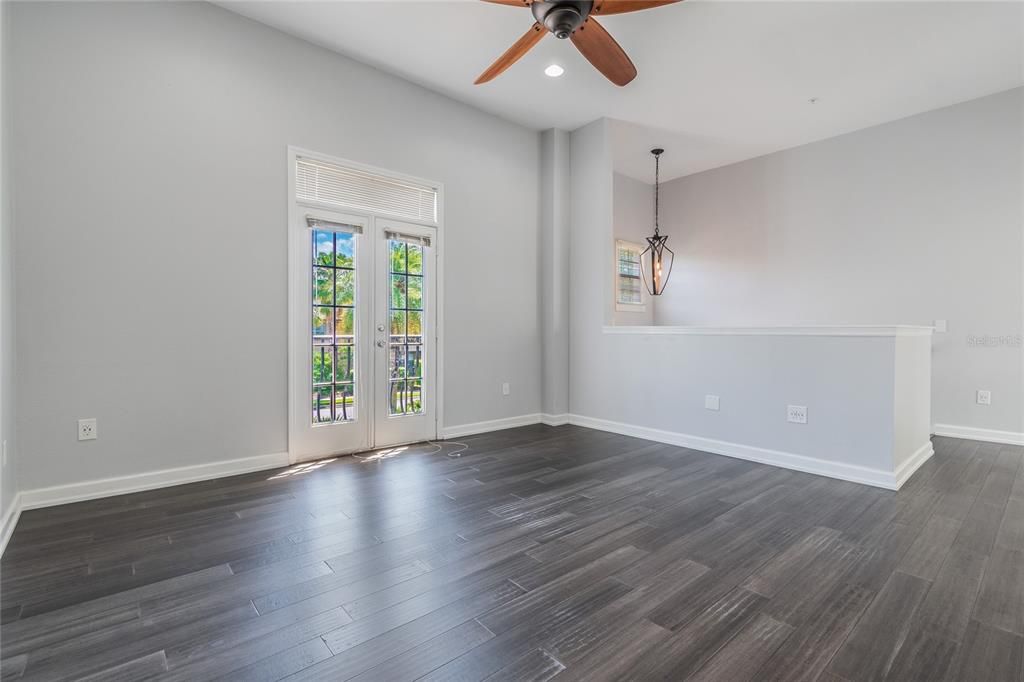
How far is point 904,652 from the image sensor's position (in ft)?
4.87

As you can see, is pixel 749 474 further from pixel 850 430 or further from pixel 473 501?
pixel 473 501

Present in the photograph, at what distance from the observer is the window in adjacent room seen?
6535 millimetres

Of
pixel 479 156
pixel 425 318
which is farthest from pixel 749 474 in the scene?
pixel 479 156

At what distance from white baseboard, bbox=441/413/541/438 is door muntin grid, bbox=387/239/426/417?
368 mm

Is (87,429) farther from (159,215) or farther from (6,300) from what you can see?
(159,215)

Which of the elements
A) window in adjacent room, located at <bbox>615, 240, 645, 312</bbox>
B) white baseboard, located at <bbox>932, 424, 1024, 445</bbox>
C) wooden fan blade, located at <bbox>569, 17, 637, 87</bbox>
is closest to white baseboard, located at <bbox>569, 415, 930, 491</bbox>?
white baseboard, located at <bbox>932, 424, 1024, 445</bbox>

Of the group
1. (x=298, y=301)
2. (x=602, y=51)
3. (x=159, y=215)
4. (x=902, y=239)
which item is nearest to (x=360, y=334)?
(x=298, y=301)

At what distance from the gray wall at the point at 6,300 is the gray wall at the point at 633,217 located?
224 inches

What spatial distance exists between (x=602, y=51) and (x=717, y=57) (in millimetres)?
1319

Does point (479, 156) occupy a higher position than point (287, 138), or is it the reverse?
point (479, 156)

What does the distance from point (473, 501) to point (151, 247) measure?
100 inches

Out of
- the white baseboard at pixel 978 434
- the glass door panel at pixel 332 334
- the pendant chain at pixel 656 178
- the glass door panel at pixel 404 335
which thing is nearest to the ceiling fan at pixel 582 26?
the glass door panel at pixel 404 335

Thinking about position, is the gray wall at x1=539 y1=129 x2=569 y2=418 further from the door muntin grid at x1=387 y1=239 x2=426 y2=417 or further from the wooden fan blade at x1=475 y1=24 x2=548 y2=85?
the wooden fan blade at x1=475 y1=24 x2=548 y2=85

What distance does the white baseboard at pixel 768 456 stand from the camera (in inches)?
122
